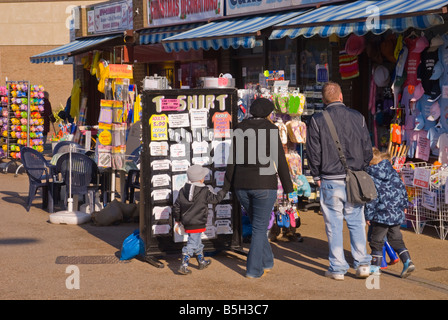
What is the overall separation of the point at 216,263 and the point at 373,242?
5.67 feet

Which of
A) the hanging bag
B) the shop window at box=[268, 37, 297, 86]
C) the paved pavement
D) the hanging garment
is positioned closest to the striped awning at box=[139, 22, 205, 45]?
the shop window at box=[268, 37, 297, 86]

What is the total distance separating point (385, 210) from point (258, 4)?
24.8ft

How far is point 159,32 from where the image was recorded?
684 inches

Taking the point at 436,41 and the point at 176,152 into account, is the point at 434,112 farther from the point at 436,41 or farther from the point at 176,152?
the point at 176,152

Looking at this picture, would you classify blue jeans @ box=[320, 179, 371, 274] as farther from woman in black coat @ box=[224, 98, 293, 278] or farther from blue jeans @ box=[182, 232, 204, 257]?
blue jeans @ box=[182, 232, 204, 257]

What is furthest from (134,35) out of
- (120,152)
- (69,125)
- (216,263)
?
(216,263)

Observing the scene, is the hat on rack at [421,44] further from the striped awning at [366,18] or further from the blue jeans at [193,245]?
the blue jeans at [193,245]

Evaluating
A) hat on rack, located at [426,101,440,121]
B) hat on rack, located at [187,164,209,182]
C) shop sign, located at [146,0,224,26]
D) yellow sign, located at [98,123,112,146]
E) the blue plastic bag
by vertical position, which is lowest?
the blue plastic bag

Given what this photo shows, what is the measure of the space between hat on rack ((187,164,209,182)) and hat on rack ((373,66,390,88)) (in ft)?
15.7

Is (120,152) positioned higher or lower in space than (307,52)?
lower

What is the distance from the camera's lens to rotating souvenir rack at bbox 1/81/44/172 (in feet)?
58.6

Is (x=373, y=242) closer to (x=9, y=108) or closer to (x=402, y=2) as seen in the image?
(x=402, y=2)

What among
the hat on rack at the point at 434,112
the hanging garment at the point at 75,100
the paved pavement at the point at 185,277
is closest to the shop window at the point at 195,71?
the hanging garment at the point at 75,100

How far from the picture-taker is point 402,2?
1011 centimetres
